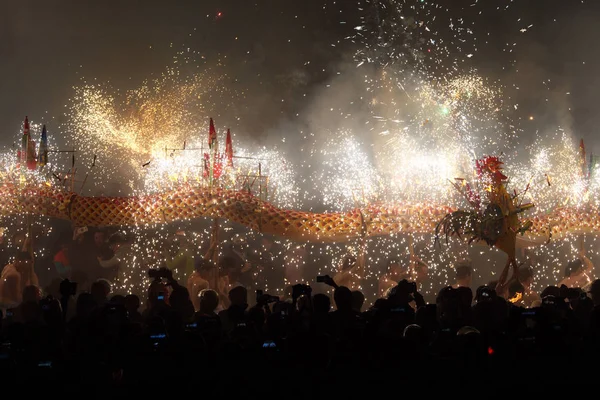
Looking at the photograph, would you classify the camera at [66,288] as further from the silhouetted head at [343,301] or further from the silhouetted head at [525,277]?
the silhouetted head at [525,277]

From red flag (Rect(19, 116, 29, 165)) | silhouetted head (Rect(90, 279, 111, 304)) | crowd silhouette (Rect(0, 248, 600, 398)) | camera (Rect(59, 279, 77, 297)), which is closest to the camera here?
crowd silhouette (Rect(0, 248, 600, 398))

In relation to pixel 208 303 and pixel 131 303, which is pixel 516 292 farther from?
pixel 131 303

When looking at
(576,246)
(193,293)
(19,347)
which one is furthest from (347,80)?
(19,347)

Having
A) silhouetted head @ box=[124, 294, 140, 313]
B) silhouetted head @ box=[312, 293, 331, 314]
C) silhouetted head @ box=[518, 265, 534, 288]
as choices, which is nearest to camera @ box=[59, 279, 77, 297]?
silhouetted head @ box=[124, 294, 140, 313]

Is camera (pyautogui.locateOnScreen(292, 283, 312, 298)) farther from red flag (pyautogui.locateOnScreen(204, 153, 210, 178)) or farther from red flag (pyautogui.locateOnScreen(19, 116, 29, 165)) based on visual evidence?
red flag (pyautogui.locateOnScreen(19, 116, 29, 165))

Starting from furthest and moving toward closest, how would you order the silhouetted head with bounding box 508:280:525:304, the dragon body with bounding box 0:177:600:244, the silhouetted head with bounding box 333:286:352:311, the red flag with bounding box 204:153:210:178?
the red flag with bounding box 204:153:210:178
the dragon body with bounding box 0:177:600:244
the silhouetted head with bounding box 508:280:525:304
the silhouetted head with bounding box 333:286:352:311

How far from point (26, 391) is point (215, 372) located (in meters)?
0.75

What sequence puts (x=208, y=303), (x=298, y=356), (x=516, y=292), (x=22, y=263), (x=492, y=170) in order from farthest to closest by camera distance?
1. (x=492, y=170)
2. (x=22, y=263)
3. (x=516, y=292)
4. (x=208, y=303)
5. (x=298, y=356)

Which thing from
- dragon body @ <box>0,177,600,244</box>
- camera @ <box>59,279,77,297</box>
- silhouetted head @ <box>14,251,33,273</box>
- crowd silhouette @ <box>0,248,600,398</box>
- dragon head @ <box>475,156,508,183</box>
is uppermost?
dragon head @ <box>475,156,508,183</box>

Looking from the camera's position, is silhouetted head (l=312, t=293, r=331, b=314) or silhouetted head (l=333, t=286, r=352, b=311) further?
silhouetted head (l=333, t=286, r=352, b=311)

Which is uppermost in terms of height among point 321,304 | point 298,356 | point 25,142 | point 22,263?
point 25,142

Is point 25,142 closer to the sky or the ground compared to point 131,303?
closer to the sky

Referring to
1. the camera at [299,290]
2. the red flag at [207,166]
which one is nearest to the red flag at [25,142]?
the red flag at [207,166]

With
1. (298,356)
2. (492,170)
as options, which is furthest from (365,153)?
(298,356)
